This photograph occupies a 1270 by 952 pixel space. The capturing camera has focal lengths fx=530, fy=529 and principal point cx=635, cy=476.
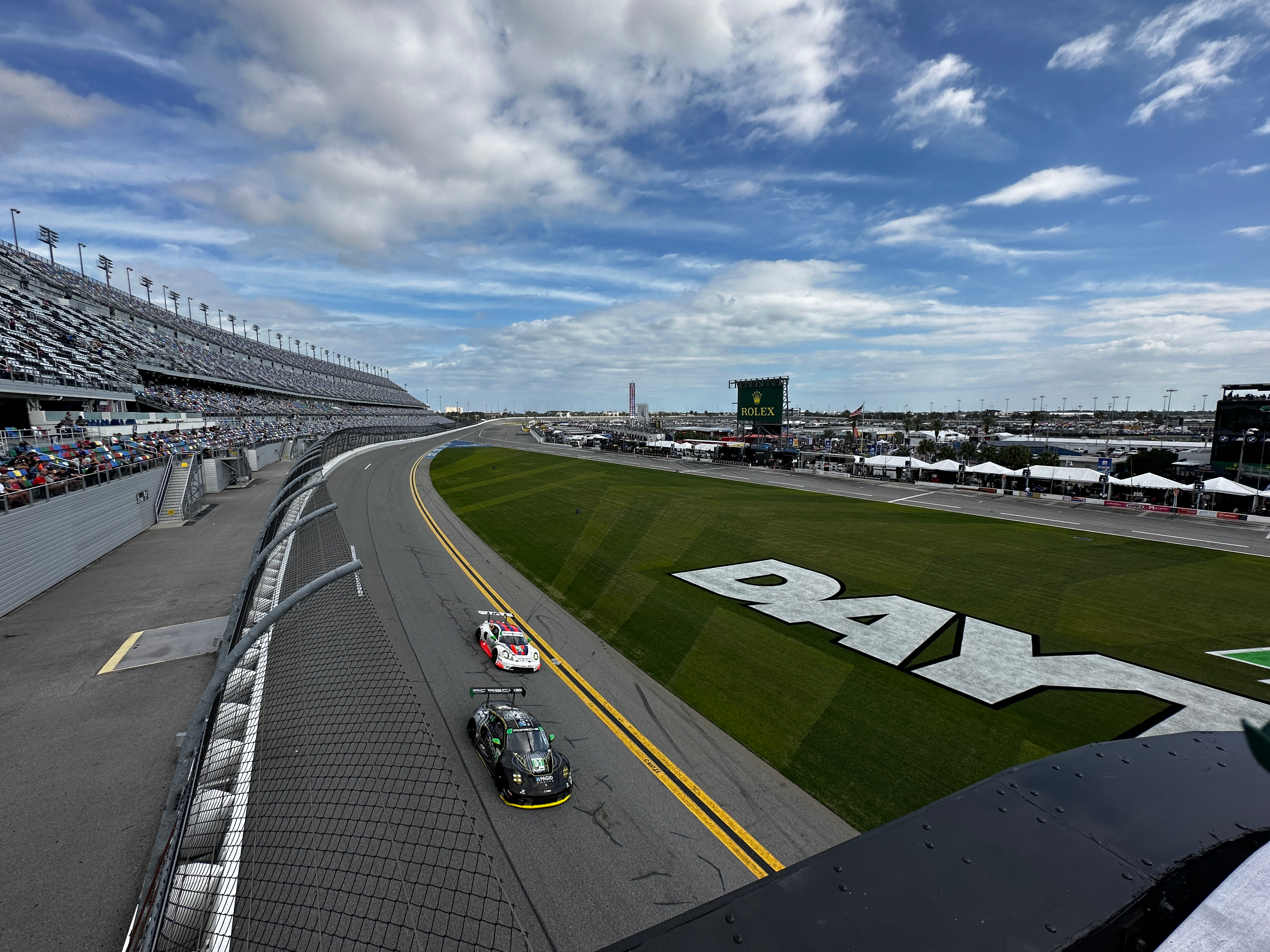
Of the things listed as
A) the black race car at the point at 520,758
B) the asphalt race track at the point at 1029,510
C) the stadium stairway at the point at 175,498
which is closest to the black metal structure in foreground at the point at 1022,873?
the black race car at the point at 520,758

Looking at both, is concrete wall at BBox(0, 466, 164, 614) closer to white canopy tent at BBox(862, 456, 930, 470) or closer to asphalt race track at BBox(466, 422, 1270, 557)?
asphalt race track at BBox(466, 422, 1270, 557)

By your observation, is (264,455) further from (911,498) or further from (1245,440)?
(1245,440)

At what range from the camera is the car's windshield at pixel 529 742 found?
9094 millimetres

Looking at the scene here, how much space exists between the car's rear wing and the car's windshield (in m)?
1.80

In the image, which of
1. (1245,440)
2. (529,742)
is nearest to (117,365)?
(529,742)

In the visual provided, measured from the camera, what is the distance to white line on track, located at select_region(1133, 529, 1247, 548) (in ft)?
88.7

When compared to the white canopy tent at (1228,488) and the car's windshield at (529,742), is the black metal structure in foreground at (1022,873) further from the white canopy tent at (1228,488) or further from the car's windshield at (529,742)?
the white canopy tent at (1228,488)

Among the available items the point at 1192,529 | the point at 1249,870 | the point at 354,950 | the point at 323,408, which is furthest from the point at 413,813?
the point at 323,408

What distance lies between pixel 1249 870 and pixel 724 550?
21938 mm

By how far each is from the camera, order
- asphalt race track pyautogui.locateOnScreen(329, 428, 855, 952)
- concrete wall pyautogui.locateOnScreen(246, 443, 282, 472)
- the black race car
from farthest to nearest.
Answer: concrete wall pyautogui.locateOnScreen(246, 443, 282, 472) → the black race car → asphalt race track pyautogui.locateOnScreen(329, 428, 855, 952)

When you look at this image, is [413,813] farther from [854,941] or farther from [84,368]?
[84,368]

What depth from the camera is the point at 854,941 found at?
2.42 m

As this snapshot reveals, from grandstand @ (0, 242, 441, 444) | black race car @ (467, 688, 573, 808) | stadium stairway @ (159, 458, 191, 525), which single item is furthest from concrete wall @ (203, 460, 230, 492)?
black race car @ (467, 688, 573, 808)

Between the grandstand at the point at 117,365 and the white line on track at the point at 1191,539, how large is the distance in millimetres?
61531
